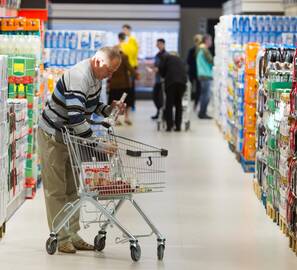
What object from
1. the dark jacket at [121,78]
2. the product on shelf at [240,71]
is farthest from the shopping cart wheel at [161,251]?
the dark jacket at [121,78]

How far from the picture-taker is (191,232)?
889 centimetres

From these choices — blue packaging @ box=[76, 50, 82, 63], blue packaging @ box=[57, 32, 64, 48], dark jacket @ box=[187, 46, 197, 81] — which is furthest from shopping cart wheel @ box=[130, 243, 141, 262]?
dark jacket @ box=[187, 46, 197, 81]

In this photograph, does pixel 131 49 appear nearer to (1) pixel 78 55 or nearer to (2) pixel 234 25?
(2) pixel 234 25

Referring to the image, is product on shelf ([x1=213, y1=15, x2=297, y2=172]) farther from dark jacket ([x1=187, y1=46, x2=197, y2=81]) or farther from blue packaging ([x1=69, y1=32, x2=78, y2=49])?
dark jacket ([x1=187, y1=46, x2=197, y2=81])

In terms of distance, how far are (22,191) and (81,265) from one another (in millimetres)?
3029

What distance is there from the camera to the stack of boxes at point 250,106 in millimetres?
12852

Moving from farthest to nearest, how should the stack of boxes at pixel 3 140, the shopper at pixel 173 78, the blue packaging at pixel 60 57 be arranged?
the shopper at pixel 173 78, the blue packaging at pixel 60 57, the stack of boxes at pixel 3 140

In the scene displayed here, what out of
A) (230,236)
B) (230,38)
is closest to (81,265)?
(230,236)

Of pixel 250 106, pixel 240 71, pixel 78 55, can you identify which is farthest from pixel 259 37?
pixel 250 106

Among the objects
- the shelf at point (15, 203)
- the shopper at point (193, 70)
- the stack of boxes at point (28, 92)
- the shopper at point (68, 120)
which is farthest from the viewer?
the shopper at point (193, 70)

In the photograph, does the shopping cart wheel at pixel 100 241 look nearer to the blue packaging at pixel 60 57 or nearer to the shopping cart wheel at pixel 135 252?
the shopping cart wheel at pixel 135 252

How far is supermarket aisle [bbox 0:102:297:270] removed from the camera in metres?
7.55

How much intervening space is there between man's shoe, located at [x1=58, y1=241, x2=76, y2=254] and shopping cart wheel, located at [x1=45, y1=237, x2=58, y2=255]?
9 cm

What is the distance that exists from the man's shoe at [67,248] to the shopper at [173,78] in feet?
35.5
